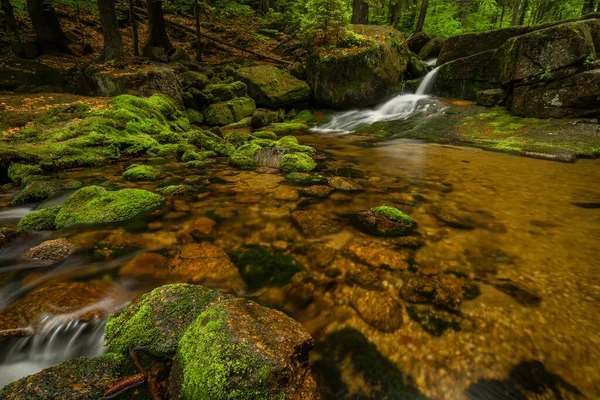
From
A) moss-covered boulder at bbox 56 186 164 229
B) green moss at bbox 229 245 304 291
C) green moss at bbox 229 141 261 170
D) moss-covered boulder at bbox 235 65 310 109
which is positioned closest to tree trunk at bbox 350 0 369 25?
moss-covered boulder at bbox 235 65 310 109

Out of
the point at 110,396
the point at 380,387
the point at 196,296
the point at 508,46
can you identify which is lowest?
the point at 380,387

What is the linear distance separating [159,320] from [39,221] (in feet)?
10.4

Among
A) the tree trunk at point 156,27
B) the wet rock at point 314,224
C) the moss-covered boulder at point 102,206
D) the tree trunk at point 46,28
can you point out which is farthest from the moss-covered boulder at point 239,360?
the tree trunk at point 46,28

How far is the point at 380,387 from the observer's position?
1.95 m

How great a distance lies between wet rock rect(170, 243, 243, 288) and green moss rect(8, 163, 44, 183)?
4.75 metres

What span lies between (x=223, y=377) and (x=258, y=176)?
5147 millimetres

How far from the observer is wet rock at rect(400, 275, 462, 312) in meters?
2.67

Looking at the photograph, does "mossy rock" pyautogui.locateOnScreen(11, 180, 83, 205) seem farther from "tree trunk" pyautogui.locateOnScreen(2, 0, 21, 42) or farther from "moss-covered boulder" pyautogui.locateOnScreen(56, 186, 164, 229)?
"tree trunk" pyautogui.locateOnScreen(2, 0, 21, 42)

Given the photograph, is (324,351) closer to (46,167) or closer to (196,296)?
(196,296)

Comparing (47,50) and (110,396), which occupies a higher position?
(47,50)

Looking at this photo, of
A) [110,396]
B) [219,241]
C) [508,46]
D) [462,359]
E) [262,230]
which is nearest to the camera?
[110,396]

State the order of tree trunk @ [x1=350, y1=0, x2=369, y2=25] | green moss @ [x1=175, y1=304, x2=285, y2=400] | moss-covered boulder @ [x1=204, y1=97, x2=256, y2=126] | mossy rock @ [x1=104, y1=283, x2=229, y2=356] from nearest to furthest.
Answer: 1. green moss @ [x1=175, y1=304, x2=285, y2=400]
2. mossy rock @ [x1=104, y1=283, x2=229, y2=356]
3. moss-covered boulder @ [x1=204, y1=97, x2=256, y2=126]
4. tree trunk @ [x1=350, y1=0, x2=369, y2=25]

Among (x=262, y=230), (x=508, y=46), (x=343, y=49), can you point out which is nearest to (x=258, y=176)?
(x=262, y=230)

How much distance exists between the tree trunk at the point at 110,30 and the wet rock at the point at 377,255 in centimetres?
1320
